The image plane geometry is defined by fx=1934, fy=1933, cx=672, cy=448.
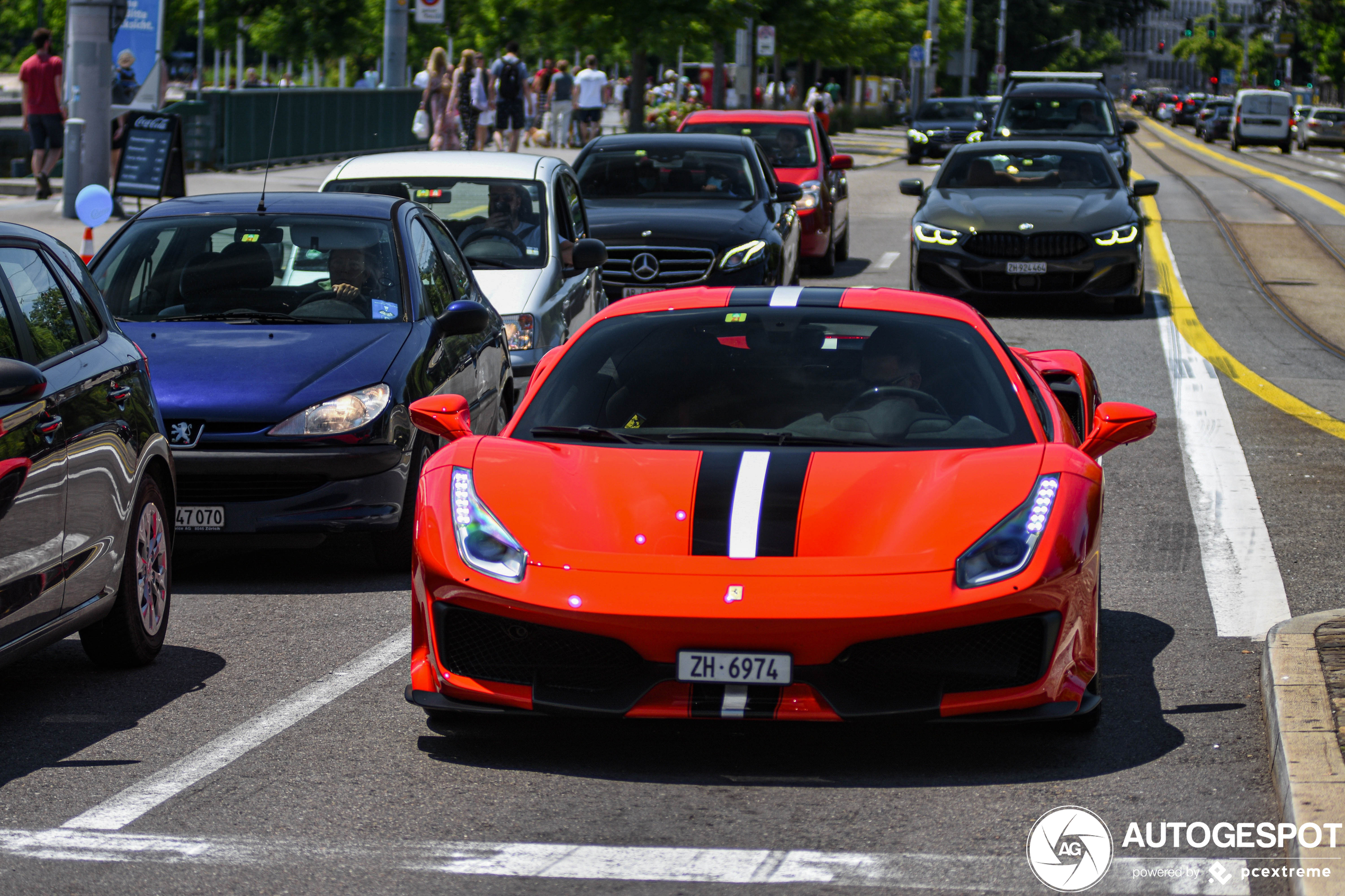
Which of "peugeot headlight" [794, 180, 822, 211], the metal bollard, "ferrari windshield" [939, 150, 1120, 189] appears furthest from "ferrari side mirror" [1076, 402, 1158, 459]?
the metal bollard

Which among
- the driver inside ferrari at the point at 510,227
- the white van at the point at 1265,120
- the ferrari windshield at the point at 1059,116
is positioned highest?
the white van at the point at 1265,120

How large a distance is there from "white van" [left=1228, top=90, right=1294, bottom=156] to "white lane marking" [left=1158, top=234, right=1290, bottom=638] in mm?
57318

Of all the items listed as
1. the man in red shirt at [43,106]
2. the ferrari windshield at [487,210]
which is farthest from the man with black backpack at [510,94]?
the ferrari windshield at [487,210]

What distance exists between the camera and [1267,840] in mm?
4527

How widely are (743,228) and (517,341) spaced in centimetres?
464

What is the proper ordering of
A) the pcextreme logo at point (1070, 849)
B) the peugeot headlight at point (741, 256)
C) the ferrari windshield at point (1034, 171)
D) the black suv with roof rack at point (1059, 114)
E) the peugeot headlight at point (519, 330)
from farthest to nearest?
the black suv with roof rack at point (1059, 114), the ferrari windshield at point (1034, 171), the peugeot headlight at point (741, 256), the peugeot headlight at point (519, 330), the pcextreme logo at point (1070, 849)

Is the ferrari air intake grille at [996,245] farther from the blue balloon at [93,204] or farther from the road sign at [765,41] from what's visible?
the road sign at [765,41]

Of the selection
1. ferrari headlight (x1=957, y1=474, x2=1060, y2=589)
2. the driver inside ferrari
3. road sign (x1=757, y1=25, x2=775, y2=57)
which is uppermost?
road sign (x1=757, y1=25, x2=775, y2=57)

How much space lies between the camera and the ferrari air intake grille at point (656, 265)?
15375 mm

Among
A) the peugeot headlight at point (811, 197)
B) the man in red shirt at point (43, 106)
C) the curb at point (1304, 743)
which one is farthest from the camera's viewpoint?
the man in red shirt at point (43, 106)

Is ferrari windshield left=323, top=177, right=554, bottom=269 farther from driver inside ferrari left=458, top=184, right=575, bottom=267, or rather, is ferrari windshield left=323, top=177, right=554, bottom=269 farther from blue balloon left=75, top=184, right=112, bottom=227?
blue balloon left=75, top=184, right=112, bottom=227

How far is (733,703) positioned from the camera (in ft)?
16.3

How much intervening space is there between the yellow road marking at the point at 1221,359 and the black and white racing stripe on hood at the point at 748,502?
7081mm

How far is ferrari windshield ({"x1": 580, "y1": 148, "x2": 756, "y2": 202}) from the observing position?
657 inches
